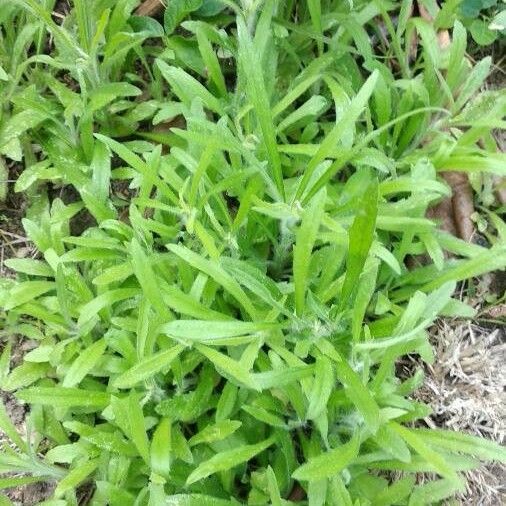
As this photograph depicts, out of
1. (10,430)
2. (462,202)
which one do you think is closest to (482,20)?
(462,202)

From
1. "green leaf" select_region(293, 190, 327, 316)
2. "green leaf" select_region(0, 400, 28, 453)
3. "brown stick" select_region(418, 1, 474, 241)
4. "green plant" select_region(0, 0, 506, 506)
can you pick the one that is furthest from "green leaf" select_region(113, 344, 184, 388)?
"brown stick" select_region(418, 1, 474, 241)

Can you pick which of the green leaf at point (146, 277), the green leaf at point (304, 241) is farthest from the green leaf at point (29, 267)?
the green leaf at point (304, 241)

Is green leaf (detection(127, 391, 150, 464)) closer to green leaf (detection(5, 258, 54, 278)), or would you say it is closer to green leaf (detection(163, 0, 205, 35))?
green leaf (detection(5, 258, 54, 278))

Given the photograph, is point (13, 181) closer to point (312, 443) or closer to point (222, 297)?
point (222, 297)

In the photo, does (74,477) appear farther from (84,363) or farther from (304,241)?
(304,241)

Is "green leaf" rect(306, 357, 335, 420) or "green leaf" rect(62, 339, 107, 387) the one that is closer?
"green leaf" rect(306, 357, 335, 420)

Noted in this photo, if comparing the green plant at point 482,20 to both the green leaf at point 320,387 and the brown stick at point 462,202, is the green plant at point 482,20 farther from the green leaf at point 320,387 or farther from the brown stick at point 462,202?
the green leaf at point 320,387

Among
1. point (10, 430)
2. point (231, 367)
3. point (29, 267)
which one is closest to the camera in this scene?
point (231, 367)
